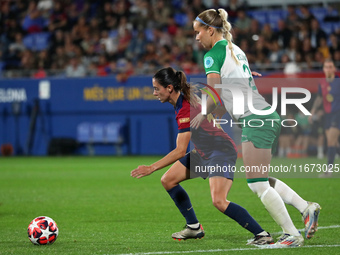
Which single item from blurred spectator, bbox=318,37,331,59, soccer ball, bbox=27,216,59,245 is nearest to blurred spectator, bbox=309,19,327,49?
blurred spectator, bbox=318,37,331,59

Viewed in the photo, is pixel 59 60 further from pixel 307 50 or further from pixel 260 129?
pixel 260 129

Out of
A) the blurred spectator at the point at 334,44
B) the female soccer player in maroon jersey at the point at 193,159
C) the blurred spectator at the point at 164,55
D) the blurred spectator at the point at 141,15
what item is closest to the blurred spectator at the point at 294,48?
the blurred spectator at the point at 334,44

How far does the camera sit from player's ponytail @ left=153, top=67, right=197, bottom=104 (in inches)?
263

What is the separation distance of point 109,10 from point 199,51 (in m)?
5.09

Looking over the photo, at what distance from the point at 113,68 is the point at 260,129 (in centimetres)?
1766

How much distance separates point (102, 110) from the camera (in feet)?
78.0

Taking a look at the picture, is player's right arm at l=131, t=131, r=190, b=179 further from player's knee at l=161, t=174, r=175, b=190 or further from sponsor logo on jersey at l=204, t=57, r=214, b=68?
sponsor logo on jersey at l=204, t=57, r=214, b=68

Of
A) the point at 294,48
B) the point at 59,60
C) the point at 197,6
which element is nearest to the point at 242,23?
the point at 197,6

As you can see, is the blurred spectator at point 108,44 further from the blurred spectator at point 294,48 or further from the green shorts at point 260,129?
the green shorts at point 260,129

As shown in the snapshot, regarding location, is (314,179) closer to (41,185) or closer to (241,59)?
(41,185)

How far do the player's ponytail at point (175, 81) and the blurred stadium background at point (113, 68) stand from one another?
1434cm

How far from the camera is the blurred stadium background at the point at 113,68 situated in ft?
73.2

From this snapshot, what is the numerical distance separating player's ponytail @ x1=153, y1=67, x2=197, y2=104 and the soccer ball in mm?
1897

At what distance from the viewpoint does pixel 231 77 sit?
623 cm
